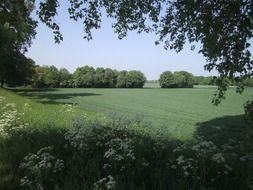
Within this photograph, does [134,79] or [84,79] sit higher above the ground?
[134,79]

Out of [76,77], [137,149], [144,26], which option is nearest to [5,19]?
[137,149]

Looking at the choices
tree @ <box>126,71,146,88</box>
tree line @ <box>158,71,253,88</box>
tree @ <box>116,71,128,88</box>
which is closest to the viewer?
tree line @ <box>158,71,253,88</box>

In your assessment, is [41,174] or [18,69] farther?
[18,69]

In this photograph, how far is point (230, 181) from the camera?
665 centimetres

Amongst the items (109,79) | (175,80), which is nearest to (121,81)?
(109,79)

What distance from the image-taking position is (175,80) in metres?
114

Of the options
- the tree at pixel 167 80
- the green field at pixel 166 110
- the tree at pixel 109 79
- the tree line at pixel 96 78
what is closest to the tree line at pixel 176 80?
the tree at pixel 167 80

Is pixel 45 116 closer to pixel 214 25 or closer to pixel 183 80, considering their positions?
pixel 214 25

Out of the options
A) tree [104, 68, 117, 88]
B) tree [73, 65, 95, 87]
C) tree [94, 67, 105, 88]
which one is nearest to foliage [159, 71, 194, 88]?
tree [104, 68, 117, 88]

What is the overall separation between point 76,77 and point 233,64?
112514mm

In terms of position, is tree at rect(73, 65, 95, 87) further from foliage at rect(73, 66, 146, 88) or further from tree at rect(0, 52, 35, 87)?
tree at rect(0, 52, 35, 87)

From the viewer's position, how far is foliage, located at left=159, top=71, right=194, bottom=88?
114312mm

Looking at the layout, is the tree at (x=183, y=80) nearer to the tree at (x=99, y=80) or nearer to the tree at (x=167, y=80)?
the tree at (x=167, y=80)

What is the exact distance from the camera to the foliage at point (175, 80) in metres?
114
